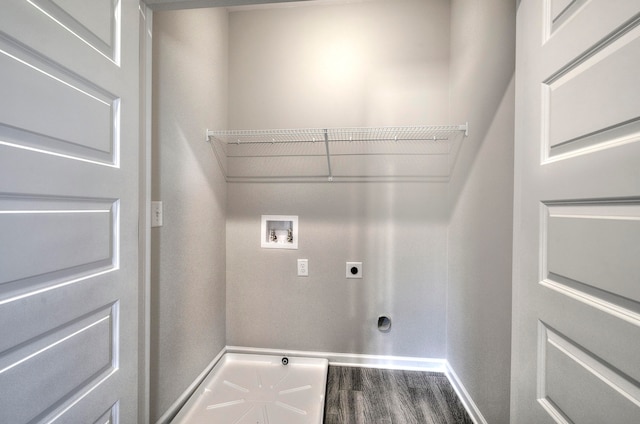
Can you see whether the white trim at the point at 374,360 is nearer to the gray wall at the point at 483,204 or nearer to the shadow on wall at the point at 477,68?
the gray wall at the point at 483,204

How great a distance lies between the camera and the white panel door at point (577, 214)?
47 centimetres

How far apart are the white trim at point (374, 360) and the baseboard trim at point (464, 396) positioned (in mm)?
79

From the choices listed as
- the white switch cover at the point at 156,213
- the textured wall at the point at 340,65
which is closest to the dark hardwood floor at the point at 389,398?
the white switch cover at the point at 156,213

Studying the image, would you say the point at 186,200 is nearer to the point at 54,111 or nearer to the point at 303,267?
the point at 54,111

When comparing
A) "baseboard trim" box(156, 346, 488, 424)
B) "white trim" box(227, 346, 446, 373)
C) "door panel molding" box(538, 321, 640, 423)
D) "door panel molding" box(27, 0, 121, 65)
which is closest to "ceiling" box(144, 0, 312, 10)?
"door panel molding" box(27, 0, 121, 65)

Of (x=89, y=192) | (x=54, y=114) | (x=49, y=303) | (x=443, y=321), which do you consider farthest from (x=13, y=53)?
(x=443, y=321)

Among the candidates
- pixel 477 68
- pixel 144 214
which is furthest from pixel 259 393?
pixel 477 68

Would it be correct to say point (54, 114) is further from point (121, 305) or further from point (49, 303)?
point (121, 305)

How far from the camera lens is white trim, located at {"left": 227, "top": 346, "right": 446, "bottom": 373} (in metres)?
1.75

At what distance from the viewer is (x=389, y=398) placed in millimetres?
1492

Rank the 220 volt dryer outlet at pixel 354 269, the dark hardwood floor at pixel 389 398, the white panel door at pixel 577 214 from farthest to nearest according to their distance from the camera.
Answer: the 220 volt dryer outlet at pixel 354 269 < the dark hardwood floor at pixel 389 398 < the white panel door at pixel 577 214

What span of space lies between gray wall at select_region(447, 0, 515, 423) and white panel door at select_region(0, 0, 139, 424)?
60.0 inches

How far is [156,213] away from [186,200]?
0.24m

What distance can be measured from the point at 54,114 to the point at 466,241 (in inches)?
72.5
